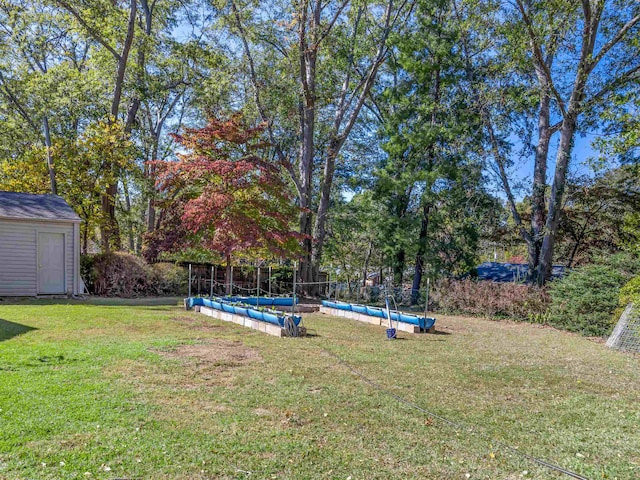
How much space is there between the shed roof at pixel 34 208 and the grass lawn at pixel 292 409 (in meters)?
5.72

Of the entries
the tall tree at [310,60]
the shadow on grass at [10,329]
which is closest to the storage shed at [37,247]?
the shadow on grass at [10,329]

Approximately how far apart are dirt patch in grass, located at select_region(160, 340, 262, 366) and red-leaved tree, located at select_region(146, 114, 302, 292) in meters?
6.50

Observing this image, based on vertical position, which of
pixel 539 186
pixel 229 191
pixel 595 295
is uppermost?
pixel 539 186

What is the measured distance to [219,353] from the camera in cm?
612

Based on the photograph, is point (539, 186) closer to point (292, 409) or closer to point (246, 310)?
point (246, 310)

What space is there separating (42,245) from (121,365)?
9220mm

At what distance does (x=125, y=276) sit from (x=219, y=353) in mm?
9471

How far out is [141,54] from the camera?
60.4 feet

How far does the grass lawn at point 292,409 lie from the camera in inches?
117

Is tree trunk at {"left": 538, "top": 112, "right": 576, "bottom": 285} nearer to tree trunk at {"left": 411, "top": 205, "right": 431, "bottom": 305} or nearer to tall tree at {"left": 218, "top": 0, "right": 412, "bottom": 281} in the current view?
tree trunk at {"left": 411, "top": 205, "right": 431, "bottom": 305}

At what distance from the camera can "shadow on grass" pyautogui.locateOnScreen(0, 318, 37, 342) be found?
6.40 meters

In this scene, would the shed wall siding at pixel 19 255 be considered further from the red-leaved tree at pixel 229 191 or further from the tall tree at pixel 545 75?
the tall tree at pixel 545 75

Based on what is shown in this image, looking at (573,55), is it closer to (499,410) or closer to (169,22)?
(499,410)

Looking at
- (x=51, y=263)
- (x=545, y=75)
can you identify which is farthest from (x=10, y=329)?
(x=545, y=75)
